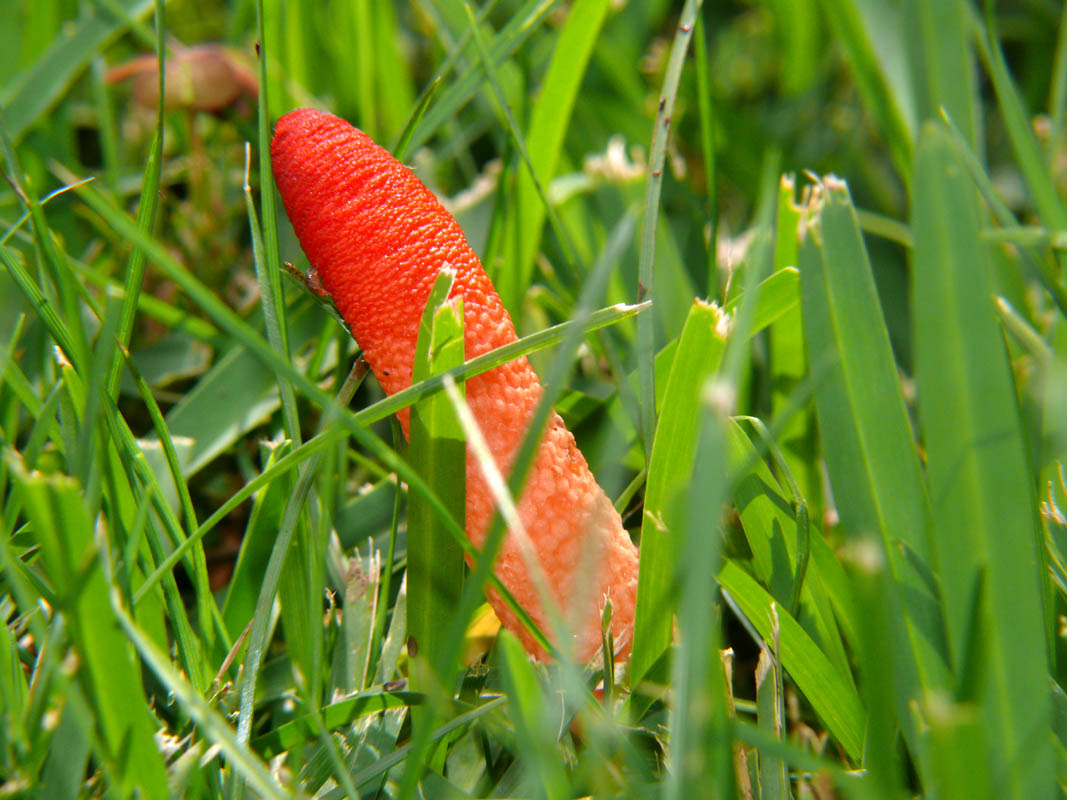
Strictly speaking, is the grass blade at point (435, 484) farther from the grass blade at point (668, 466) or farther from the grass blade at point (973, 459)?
the grass blade at point (973, 459)

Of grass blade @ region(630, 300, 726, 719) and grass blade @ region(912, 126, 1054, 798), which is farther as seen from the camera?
grass blade @ region(630, 300, 726, 719)

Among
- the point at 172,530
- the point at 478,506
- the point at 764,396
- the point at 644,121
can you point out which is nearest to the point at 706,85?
the point at 764,396

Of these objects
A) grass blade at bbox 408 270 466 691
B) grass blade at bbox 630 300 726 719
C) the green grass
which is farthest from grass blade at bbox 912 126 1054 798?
grass blade at bbox 408 270 466 691

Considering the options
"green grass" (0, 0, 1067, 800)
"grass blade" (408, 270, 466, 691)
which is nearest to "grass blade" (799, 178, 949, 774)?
"green grass" (0, 0, 1067, 800)

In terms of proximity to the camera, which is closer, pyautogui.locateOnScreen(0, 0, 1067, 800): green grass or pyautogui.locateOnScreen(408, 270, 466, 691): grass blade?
pyautogui.locateOnScreen(0, 0, 1067, 800): green grass

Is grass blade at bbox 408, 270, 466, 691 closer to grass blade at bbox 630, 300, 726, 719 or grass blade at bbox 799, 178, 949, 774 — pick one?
grass blade at bbox 630, 300, 726, 719

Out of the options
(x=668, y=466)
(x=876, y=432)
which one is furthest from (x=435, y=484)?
(x=876, y=432)

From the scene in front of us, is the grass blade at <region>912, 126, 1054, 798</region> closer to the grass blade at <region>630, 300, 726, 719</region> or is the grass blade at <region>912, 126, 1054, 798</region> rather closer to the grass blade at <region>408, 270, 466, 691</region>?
the grass blade at <region>630, 300, 726, 719</region>

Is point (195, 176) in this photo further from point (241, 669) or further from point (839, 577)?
point (839, 577)
